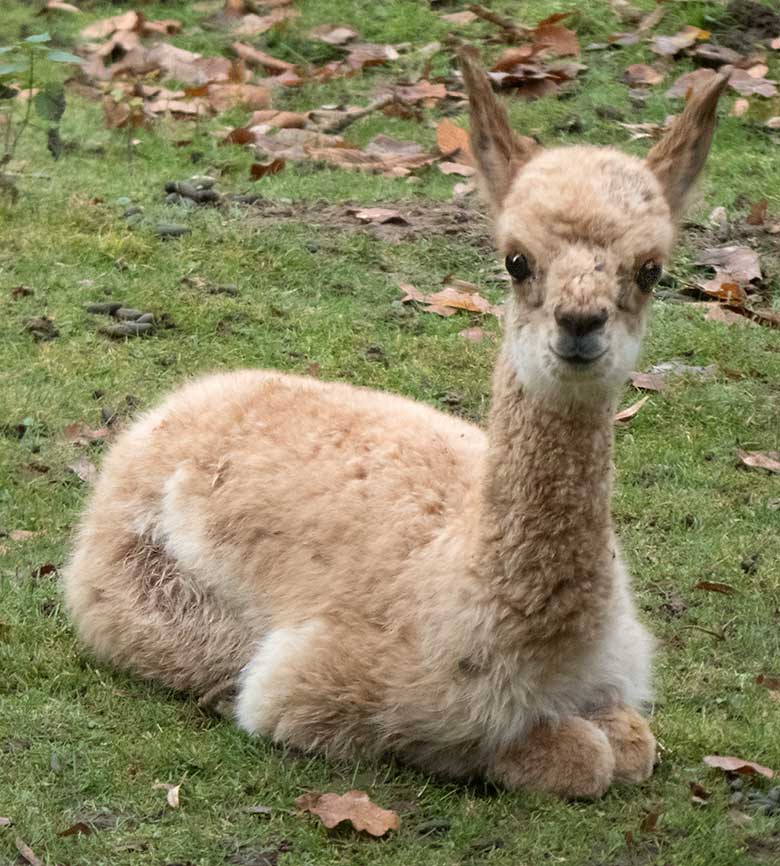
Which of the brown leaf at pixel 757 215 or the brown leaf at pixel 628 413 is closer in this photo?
the brown leaf at pixel 628 413

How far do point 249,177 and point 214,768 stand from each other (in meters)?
5.24

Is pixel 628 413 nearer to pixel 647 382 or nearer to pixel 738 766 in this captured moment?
pixel 647 382

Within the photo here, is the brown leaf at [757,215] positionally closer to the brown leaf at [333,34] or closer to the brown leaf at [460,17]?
the brown leaf at [460,17]

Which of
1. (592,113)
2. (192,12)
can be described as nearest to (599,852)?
(592,113)

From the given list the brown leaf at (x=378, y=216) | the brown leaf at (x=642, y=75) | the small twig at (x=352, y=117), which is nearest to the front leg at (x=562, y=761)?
the brown leaf at (x=378, y=216)

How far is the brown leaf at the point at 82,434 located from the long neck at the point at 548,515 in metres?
2.68

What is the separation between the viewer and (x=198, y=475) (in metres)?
5.12

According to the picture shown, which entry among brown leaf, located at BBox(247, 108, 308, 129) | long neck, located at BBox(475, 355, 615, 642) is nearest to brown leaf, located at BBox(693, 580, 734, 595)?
long neck, located at BBox(475, 355, 615, 642)

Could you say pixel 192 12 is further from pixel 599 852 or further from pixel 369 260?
pixel 599 852

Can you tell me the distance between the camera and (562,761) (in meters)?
4.36

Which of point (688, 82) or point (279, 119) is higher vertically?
point (688, 82)

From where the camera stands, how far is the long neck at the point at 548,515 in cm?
418

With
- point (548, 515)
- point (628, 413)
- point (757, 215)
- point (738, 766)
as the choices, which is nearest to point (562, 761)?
point (738, 766)

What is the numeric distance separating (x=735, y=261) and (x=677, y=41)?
2924mm
